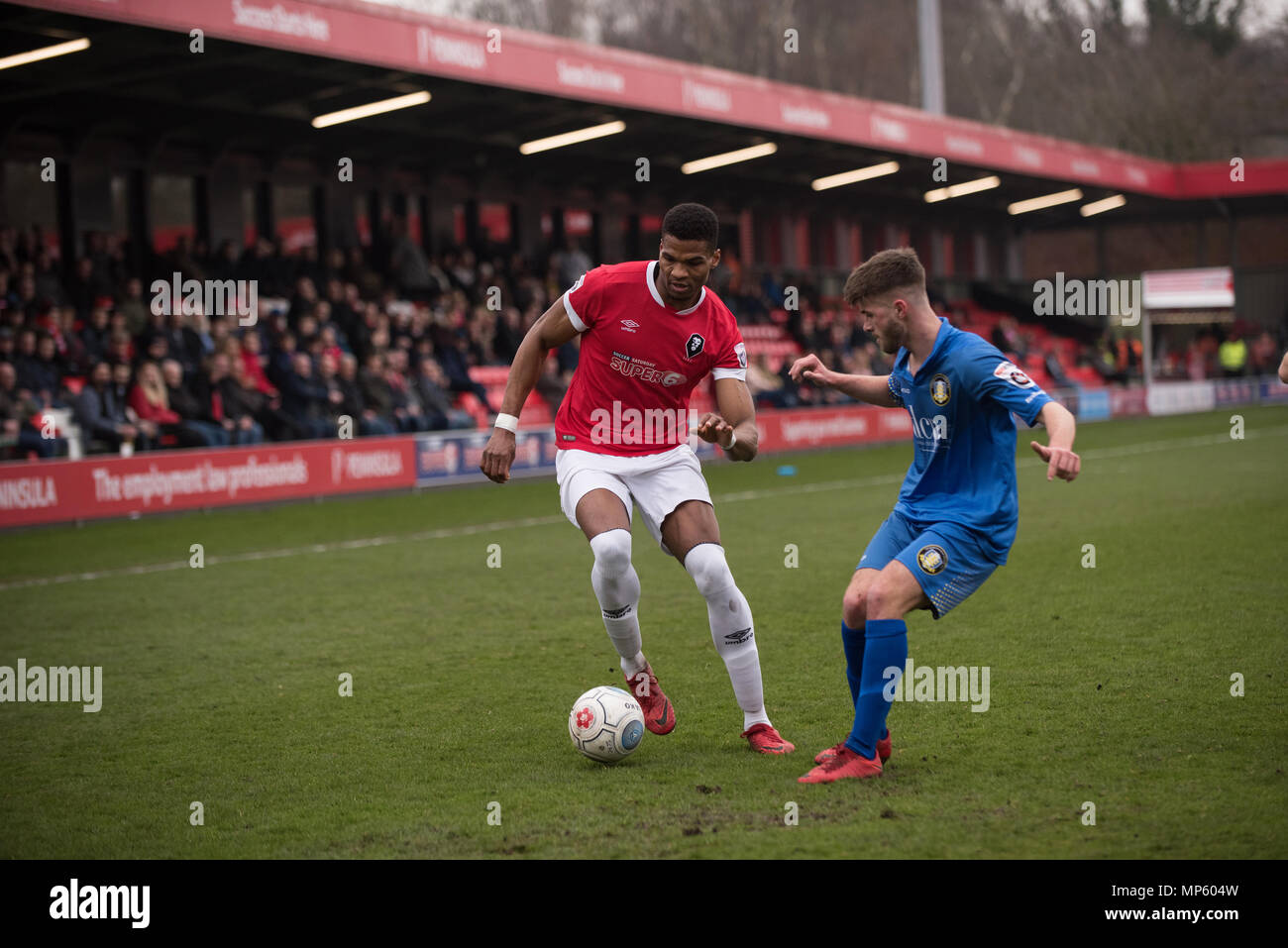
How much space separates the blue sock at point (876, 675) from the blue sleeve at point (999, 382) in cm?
85

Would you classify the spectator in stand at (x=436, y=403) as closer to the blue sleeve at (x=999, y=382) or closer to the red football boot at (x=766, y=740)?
the red football boot at (x=766, y=740)

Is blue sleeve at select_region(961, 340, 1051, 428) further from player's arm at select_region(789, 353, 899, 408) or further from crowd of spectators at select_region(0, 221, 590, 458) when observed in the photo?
crowd of spectators at select_region(0, 221, 590, 458)

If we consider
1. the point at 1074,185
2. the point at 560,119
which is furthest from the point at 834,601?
the point at 1074,185

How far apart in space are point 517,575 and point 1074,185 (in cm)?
2807

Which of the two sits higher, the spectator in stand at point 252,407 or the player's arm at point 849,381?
the spectator in stand at point 252,407

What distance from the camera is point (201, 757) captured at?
5.46 m

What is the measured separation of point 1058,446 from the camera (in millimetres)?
4242

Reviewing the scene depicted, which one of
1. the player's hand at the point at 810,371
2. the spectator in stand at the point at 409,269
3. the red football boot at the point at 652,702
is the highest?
the spectator in stand at the point at 409,269

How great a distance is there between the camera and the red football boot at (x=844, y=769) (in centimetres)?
471

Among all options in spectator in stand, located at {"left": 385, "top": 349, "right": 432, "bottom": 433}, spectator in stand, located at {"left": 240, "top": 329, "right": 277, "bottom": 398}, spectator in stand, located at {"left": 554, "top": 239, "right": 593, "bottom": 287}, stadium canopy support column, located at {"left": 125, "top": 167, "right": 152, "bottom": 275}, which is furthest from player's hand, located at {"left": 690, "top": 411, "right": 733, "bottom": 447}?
spectator in stand, located at {"left": 554, "top": 239, "right": 593, "bottom": 287}

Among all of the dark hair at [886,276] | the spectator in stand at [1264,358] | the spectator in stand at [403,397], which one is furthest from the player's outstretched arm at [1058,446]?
the spectator in stand at [1264,358]

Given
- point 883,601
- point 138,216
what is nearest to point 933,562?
point 883,601
